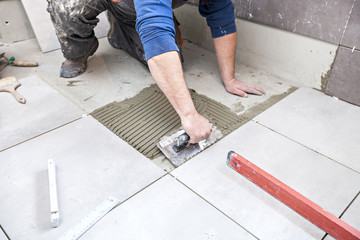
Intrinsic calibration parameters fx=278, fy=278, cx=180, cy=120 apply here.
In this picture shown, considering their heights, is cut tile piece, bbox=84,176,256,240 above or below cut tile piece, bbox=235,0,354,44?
below

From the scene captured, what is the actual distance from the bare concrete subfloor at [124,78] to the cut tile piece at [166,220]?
2.15 feet

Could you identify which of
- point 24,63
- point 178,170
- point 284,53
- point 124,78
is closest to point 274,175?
point 178,170

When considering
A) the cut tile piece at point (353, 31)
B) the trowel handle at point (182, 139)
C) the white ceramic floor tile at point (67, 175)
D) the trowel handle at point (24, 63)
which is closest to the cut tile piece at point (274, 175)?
the trowel handle at point (182, 139)

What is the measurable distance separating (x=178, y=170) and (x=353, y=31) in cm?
114

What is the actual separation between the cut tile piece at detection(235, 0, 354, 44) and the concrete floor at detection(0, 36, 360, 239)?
353 millimetres

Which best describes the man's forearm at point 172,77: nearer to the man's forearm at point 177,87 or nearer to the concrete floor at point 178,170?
the man's forearm at point 177,87

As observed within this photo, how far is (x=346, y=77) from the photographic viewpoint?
5.09ft

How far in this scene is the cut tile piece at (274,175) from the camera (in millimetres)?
994

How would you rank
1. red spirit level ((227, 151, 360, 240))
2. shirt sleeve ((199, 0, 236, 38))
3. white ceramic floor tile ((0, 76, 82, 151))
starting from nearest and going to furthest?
red spirit level ((227, 151, 360, 240)) → white ceramic floor tile ((0, 76, 82, 151)) → shirt sleeve ((199, 0, 236, 38))

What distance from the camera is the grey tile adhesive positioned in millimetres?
1367

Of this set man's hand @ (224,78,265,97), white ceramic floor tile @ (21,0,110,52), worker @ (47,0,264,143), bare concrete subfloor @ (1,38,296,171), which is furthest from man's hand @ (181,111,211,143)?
white ceramic floor tile @ (21,0,110,52)

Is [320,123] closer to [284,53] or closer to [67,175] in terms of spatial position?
[284,53]

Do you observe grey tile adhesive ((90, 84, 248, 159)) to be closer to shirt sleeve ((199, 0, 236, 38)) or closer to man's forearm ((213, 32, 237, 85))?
man's forearm ((213, 32, 237, 85))

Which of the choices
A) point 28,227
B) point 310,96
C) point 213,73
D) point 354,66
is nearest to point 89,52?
point 213,73
